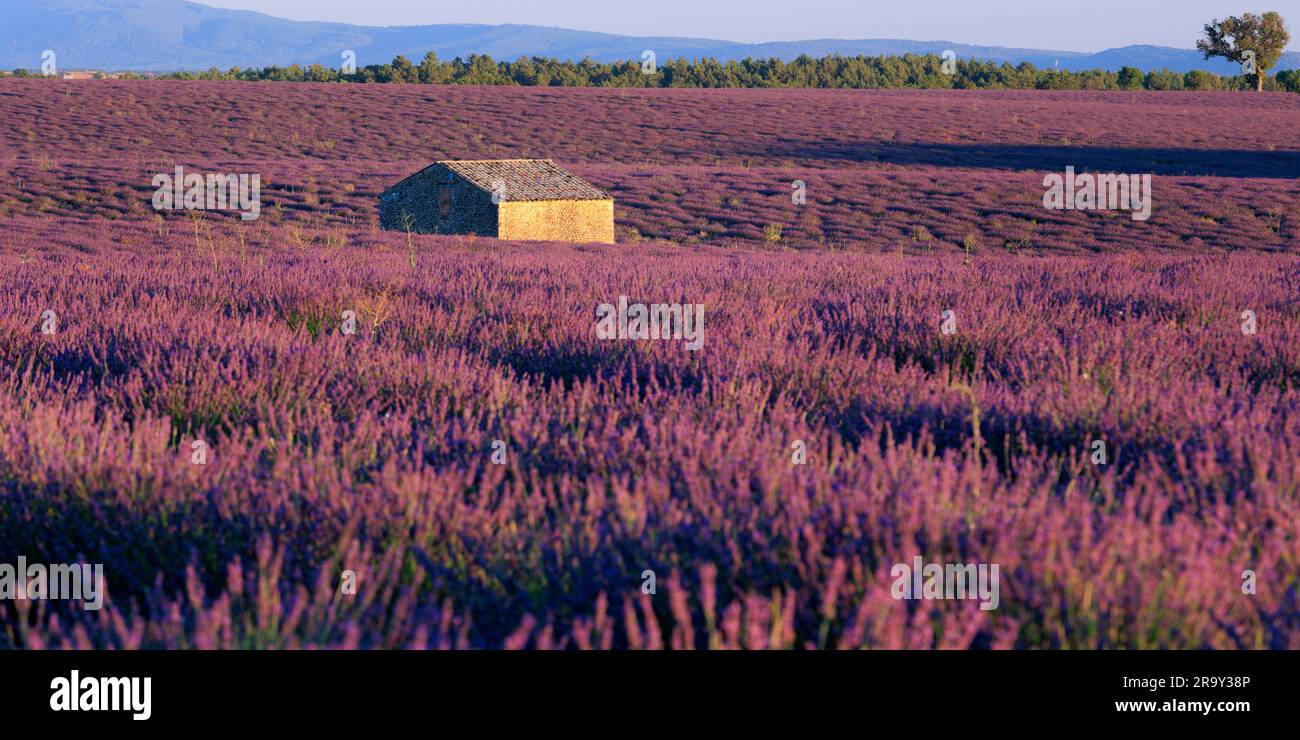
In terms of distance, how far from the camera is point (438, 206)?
22.7 m

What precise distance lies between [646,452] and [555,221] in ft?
64.4

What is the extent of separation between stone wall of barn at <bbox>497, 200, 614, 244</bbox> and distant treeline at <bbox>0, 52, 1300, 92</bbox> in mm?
40256

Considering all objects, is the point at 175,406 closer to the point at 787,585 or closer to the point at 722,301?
the point at 787,585

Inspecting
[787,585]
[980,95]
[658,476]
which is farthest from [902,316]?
[980,95]

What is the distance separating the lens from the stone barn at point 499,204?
71.5ft

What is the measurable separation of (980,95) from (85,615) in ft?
189

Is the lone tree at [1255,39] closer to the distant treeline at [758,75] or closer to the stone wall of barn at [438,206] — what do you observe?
the distant treeline at [758,75]

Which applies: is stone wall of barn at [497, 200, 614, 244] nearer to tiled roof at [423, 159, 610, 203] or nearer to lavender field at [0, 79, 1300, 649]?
tiled roof at [423, 159, 610, 203]

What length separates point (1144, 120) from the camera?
4181 cm

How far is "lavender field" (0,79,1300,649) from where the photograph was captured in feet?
6.66

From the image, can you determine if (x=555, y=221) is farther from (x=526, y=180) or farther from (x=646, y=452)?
(x=646, y=452)

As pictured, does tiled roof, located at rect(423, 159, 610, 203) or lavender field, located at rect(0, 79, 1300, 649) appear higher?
tiled roof, located at rect(423, 159, 610, 203)
